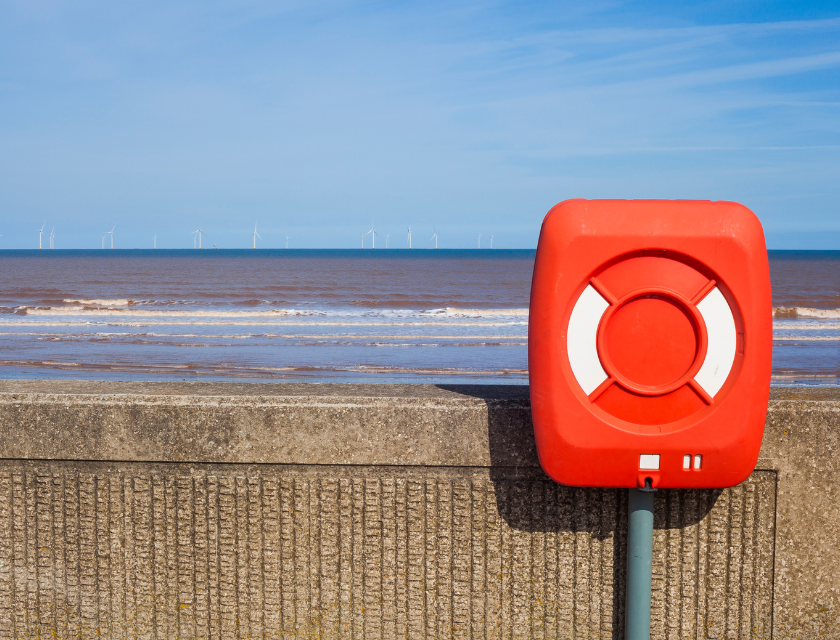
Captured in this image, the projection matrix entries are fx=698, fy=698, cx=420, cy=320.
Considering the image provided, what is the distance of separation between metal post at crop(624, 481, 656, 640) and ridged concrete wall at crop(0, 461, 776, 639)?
137mm

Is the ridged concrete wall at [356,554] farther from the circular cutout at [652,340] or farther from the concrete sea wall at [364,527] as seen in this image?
the circular cutout at [652,340]

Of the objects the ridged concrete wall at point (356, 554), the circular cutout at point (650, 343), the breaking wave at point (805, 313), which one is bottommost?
the ridged concrete wall at point (356, 554)

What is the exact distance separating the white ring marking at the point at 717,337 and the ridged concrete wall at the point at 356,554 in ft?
1.46

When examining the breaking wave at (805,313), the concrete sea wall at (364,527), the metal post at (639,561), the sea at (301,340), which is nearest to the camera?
the metal post at (639,561)

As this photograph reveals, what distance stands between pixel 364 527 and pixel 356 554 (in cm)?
8

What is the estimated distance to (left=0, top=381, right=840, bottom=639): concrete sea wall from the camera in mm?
1936

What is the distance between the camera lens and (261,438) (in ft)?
6.43

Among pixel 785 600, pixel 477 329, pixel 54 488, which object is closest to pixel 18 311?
pixel 477 329

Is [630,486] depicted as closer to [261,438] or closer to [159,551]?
[261,438]

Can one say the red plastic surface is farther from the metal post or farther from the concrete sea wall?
the concrete sea wall

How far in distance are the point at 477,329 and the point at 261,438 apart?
12.6m

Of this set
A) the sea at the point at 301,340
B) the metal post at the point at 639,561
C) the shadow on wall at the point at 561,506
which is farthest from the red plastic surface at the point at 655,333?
the sea at the point at 301,340

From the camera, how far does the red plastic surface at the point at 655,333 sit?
1.62m

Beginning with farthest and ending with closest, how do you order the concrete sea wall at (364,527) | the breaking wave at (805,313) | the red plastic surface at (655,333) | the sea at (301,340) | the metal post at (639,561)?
the breaking wave at (805,313) → the sea at (301,340) → the concrete sea wall at (364,527) → the metal post at (639,561) → the red plastic surface at (655,333)
